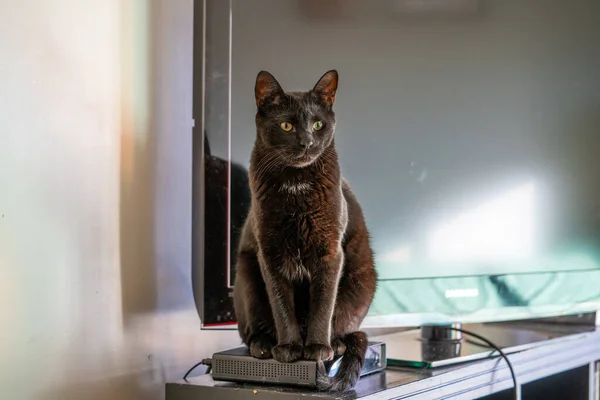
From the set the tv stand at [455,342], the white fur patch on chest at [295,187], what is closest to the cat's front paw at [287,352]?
the white fur patch on chest at [295,187]

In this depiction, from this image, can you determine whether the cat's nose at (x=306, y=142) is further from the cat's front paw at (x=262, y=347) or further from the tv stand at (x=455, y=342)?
the tv stand at (x=455, y=342)

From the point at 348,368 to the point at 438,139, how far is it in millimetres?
717

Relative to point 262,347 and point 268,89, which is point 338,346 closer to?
point 262,347

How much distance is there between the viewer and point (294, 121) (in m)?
0.98

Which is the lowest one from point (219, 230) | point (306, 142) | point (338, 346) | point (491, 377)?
point (491, 377)

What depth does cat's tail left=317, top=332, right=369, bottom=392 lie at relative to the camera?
3.05ft

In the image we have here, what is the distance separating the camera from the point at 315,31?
1339 mm

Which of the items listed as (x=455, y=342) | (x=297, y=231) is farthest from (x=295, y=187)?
(x=455, y=342)

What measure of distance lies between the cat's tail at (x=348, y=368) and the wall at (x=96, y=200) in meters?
0.40

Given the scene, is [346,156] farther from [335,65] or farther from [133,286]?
[133,286]

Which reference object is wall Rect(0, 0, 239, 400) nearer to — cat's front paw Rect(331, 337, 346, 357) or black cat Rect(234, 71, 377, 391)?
black cat Rect(234, 71, 377, 391)

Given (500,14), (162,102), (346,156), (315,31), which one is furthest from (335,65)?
(500,14)

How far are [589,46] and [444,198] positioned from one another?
27.2 inches

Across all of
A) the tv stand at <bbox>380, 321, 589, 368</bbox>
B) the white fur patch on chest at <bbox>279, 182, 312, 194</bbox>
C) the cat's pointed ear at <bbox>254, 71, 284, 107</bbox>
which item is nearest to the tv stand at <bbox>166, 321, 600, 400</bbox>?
the tv stand at <bbox>380, 321, 589, 368</bbox>
